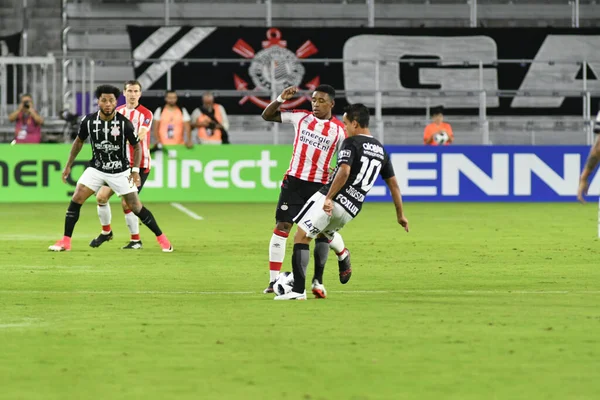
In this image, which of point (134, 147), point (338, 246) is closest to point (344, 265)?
point (338, 246)

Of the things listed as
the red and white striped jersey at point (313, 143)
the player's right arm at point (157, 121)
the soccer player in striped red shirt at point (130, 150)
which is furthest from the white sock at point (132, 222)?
the player's right arm at point (157, 121)

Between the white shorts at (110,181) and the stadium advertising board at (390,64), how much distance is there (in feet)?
47.0

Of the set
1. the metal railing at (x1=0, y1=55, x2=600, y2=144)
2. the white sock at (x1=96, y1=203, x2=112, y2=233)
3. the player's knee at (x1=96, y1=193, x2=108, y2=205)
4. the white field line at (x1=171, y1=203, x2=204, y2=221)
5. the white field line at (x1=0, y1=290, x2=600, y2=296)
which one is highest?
the metal railing at (x1=0, y1=55, x2=600, y2=144)

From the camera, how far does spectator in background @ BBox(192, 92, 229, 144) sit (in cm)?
2678

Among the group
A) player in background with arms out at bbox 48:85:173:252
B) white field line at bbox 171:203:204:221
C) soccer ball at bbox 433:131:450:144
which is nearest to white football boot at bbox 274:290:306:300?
player in background with arms out at bbox 48:85:173:252

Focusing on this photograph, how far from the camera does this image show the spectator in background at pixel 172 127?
25109mm

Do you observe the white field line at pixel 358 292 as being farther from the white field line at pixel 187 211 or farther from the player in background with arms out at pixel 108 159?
the white field line at pixel 187 211

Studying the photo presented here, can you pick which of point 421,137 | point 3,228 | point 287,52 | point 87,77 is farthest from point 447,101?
point 3,228

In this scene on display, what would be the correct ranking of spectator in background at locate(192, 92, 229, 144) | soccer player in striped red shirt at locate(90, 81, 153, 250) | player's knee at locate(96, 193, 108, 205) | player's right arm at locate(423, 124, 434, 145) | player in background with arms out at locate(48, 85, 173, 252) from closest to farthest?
player in background with arms out at locate(48, 85, 173, 252)
soccer player in striped red shirt at locate(90, 81, 153, 250)
player's knee at locate(96, 193, 108, 205)
spectator in background at locate(192, 92, 229, 144)
player's right arm at locate(423, 124, 434, 145)

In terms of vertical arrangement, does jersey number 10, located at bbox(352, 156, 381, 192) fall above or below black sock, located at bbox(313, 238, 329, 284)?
above

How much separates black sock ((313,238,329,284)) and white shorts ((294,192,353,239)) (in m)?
0.25

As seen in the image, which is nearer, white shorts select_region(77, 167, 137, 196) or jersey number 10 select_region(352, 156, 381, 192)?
jersey number 10 select_region(352, 156, 381, 192)

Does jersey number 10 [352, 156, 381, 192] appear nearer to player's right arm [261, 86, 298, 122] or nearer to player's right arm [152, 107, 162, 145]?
player's right arm [261, 86, 298, 122]

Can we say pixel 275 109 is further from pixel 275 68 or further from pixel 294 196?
pixel 275 68
